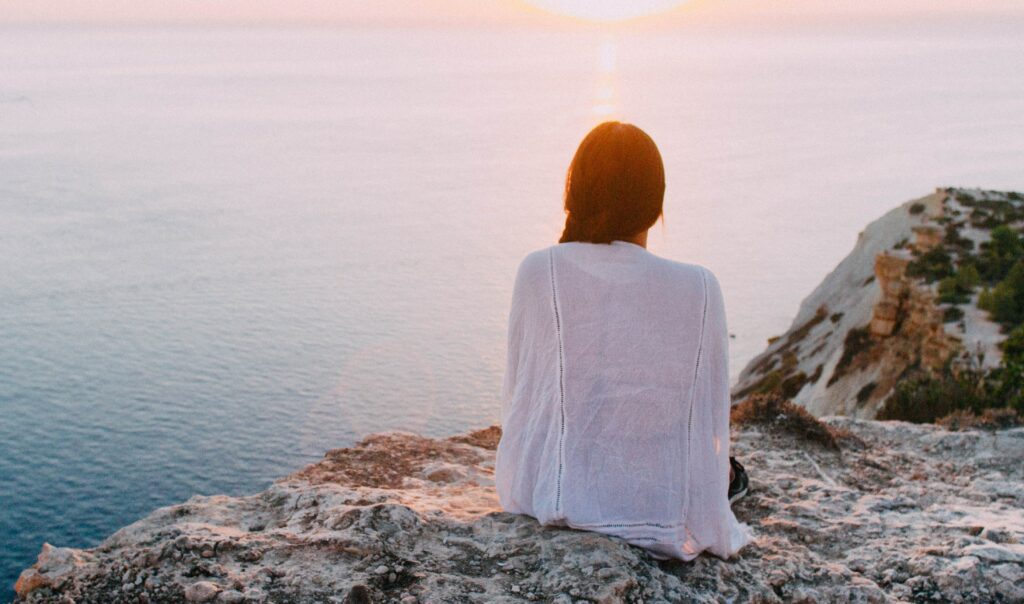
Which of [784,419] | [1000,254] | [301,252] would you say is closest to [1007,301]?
[1000,254]

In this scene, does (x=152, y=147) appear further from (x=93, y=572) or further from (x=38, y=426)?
(x=93, y=572)

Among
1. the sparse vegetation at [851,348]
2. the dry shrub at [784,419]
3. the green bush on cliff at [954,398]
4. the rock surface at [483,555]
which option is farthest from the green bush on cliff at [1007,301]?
the rock surface at [483,555]

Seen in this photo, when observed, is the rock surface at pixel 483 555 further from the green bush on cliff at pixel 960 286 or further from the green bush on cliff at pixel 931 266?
the green bush on cliff at pixel 931 266

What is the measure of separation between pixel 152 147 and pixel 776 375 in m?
81.0

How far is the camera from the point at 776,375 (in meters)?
33.9

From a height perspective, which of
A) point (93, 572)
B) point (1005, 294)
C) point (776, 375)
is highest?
point (93, 572)

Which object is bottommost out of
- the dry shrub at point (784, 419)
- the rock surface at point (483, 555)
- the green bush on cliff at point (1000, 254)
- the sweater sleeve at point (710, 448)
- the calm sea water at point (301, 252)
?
the calm sea water at point (301, 252)

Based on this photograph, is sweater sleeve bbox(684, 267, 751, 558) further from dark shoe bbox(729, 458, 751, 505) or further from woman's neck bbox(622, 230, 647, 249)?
dark shoe bbox(729, 458, 751, 505)

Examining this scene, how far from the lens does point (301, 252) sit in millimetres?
63719

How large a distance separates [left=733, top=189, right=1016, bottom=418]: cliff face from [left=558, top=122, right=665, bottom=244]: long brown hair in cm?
1282

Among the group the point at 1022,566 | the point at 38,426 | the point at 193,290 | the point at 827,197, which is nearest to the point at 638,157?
the point at 1022,566

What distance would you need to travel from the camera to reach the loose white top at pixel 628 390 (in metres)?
4.11

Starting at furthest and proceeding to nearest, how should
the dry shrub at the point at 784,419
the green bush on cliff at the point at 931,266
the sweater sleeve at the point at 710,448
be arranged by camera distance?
the green bush on cliff at the point at 931,266, the dry shrub at the point at 784,419, the sweater sleeve at the point at 710,448

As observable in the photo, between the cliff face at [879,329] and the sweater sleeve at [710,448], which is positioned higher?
the sweater sleeve at [710,448]
